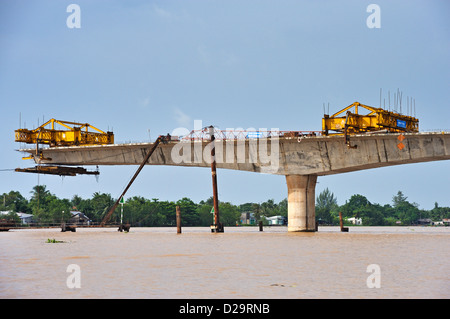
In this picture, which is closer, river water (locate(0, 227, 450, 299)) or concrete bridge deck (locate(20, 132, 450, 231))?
river water (locate(0, 227, 450, 299))

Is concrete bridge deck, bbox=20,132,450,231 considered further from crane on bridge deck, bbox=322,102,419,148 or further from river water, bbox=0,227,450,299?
river water, bbox=0,227,450,299

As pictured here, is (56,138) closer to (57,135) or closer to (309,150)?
(57,135)

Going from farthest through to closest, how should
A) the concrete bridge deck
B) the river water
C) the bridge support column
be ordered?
the bridge support column → the concrete bridge deck → the river water

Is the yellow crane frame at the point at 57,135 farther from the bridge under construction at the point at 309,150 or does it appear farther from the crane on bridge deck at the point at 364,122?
the crane on bridge deck at the point at 364,122

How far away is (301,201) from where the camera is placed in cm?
7344

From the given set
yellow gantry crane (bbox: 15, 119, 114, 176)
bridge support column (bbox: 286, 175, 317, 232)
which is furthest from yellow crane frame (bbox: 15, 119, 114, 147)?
bridge support column (bbox: 286, 175, 317, 232)

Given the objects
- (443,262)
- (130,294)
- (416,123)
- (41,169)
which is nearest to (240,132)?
(416,123)

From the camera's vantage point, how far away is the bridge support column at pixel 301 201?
241 feet

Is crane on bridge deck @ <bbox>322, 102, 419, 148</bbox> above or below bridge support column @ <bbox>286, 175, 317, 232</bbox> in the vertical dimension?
above

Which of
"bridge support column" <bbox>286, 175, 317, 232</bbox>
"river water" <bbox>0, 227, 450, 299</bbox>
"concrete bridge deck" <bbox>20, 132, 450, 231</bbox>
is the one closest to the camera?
"river water" <bbox>0, 227, 450, 299</bbox>

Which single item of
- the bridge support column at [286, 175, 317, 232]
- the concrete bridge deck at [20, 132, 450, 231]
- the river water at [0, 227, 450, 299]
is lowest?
the river water at [0, 227, 450, 299]

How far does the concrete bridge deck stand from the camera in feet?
213

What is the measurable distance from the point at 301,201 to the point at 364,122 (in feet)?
38.6
